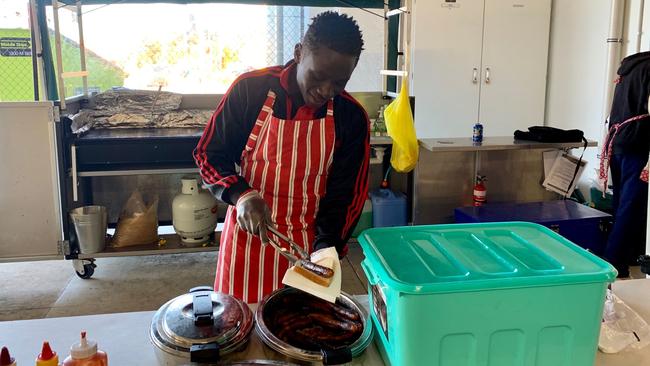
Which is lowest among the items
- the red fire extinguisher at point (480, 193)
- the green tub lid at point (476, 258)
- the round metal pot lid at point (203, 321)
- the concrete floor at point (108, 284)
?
→ the concrete floor at point (108, 284)

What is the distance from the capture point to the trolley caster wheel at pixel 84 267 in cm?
337

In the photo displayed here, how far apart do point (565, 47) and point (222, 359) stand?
15.2ft

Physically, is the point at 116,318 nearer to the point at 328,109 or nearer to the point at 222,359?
the point at 222,359

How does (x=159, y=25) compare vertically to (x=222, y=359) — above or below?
above

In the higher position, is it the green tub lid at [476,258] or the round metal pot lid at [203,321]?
the green tub lid at [476,258]

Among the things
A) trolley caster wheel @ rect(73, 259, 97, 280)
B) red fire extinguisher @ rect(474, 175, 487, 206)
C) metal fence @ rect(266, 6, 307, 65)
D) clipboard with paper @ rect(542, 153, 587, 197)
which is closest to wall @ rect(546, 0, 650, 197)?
clipboard with paper @ rect(542, 153, 587, 197)

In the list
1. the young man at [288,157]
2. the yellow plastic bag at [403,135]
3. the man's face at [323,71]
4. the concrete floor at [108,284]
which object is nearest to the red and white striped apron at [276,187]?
the young man at [288,157]

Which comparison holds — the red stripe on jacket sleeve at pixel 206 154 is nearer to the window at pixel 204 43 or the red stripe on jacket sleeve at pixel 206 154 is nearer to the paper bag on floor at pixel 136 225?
the paper bag on floor at pixel 136 225

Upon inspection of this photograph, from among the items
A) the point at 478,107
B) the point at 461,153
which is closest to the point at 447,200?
the point at 461,153

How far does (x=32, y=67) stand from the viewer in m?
3.53

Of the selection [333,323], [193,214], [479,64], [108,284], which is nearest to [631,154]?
[479,64]

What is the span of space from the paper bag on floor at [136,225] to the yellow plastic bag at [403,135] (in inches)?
58.9

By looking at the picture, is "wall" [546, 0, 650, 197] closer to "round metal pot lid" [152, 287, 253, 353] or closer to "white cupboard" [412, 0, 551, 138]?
"white cupboard" [412, 0, 551, 138]

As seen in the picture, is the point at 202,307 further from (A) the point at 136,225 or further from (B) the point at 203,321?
(A) the point at 136,225
